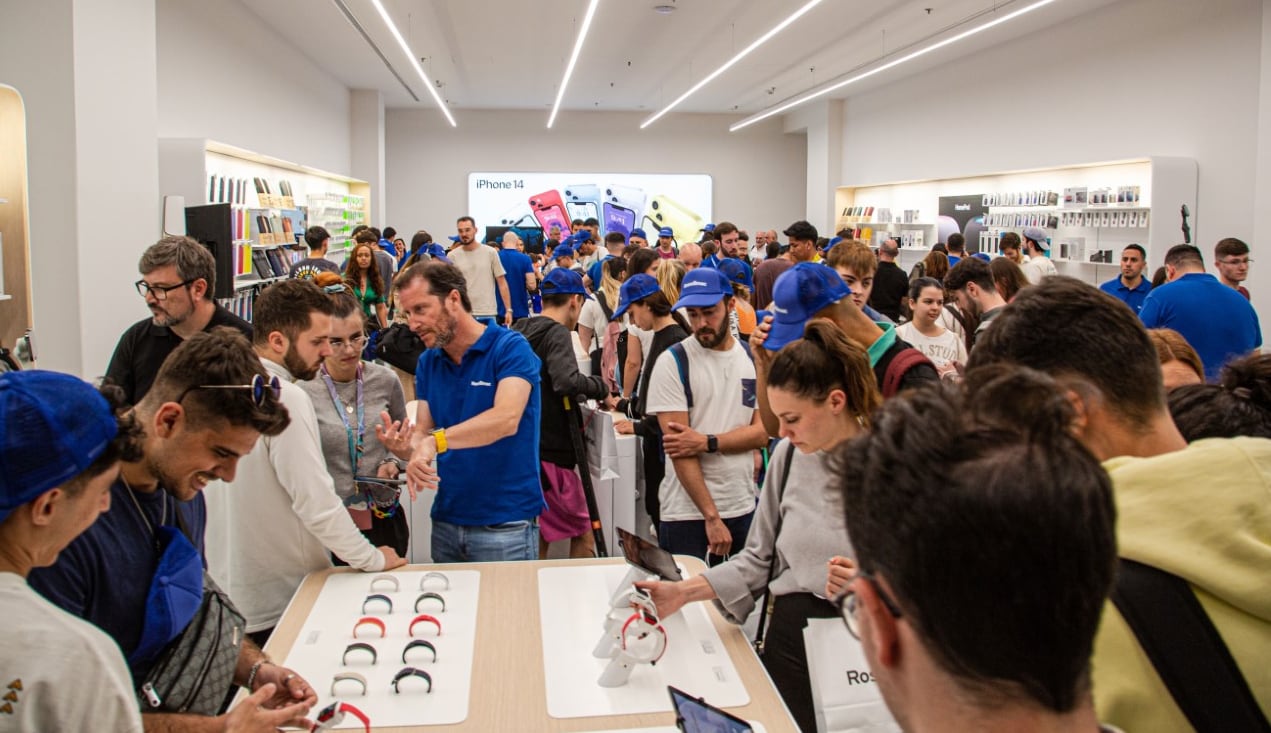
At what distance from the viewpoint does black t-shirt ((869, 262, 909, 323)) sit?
7730 millimetres

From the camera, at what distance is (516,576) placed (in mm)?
2859

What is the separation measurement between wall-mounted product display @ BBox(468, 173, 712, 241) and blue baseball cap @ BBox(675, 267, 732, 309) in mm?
17125

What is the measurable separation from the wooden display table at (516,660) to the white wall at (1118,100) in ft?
26.4

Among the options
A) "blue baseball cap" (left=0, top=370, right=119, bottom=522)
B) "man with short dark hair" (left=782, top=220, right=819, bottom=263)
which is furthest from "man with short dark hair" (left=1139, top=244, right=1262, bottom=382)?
"blue baseball cap" (left=0, top=370, right=119, bottom=522)

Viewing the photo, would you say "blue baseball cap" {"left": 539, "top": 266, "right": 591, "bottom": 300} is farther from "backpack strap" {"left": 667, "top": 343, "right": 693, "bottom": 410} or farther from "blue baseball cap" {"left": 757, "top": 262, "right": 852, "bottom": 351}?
"blue baseball cap" {"left": 757, "top": 262, "right": 852, "bottom": 351}

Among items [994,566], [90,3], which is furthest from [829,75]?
[994,566]

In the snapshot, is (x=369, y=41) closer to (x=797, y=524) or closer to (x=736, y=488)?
(x=736, y=488)

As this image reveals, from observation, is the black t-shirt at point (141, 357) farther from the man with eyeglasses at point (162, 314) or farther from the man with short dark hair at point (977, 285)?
the man with short dark hair at point (977, 285)

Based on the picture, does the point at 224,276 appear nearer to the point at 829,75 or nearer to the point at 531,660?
the point at 531,660

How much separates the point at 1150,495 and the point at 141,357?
133 inches

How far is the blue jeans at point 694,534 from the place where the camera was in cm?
341

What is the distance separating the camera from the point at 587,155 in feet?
68.7

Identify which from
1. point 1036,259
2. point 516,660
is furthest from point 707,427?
point 1036,259

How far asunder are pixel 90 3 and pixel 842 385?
5.14 m
